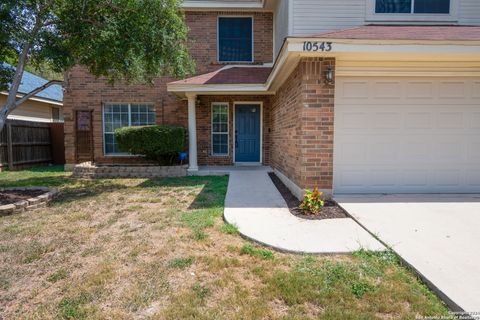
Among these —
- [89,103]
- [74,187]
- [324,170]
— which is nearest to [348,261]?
[324,170]

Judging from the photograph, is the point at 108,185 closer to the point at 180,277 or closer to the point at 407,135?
the point at 180,277

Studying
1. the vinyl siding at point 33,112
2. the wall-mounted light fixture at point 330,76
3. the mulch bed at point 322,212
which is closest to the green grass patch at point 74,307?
the mulch bed at point 322,212

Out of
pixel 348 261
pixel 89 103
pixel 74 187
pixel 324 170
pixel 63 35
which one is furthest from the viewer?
pixel 89 103

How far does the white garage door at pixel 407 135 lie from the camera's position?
18.1 feet

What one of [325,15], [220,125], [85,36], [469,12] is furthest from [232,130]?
[469,12]

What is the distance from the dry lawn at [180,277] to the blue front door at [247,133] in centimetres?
Answer: 630

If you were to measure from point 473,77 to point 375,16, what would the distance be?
245 centimetres

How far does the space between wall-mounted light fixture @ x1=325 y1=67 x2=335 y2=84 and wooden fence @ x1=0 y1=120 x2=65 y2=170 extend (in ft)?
38.8

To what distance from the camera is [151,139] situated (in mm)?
8992

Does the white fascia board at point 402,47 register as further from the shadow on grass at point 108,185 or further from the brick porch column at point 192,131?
the brick porch column at point 192,131

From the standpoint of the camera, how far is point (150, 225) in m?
4.32

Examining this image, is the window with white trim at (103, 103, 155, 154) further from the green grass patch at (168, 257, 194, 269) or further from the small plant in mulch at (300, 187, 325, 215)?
the green grass patch at (168, 257, 194, 269)

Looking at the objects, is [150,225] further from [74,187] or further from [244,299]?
[74,187]

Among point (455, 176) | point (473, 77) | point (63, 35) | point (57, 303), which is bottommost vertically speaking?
point (57, 303)
